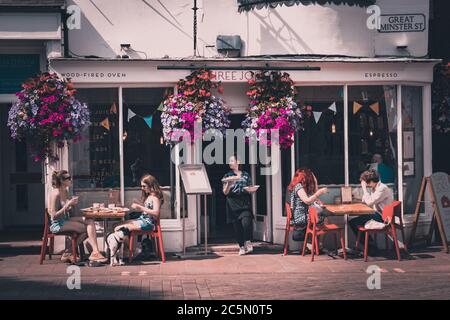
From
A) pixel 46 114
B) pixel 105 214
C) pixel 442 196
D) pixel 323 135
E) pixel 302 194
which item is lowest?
pixel 105 214

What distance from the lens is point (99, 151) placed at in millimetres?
16094

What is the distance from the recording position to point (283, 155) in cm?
1664

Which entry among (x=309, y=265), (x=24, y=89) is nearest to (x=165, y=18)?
(x=24, y=89)

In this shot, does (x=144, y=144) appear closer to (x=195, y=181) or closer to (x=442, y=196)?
(x=195, y=181)

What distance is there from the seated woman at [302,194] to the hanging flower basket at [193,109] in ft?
5.16

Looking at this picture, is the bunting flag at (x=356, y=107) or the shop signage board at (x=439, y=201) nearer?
the shop signage board at (x=439, y=201)

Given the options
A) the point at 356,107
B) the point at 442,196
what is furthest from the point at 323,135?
the point at 442,196

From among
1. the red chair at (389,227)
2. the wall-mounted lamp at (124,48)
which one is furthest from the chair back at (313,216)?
the wall-mounted lamp at (124,48)

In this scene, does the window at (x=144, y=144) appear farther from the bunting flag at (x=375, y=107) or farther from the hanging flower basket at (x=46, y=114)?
Answer: the bunting flag at (x=375, y=107)

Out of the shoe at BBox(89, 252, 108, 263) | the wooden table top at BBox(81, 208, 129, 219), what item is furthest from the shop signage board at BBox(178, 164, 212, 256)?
the shoe at BBox(89, 252, 108, 263)

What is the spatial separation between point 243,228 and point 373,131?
310 centimetres

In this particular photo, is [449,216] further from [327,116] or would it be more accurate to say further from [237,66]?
[237,66]

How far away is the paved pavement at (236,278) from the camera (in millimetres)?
11992

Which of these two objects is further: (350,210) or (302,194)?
(302,194)
